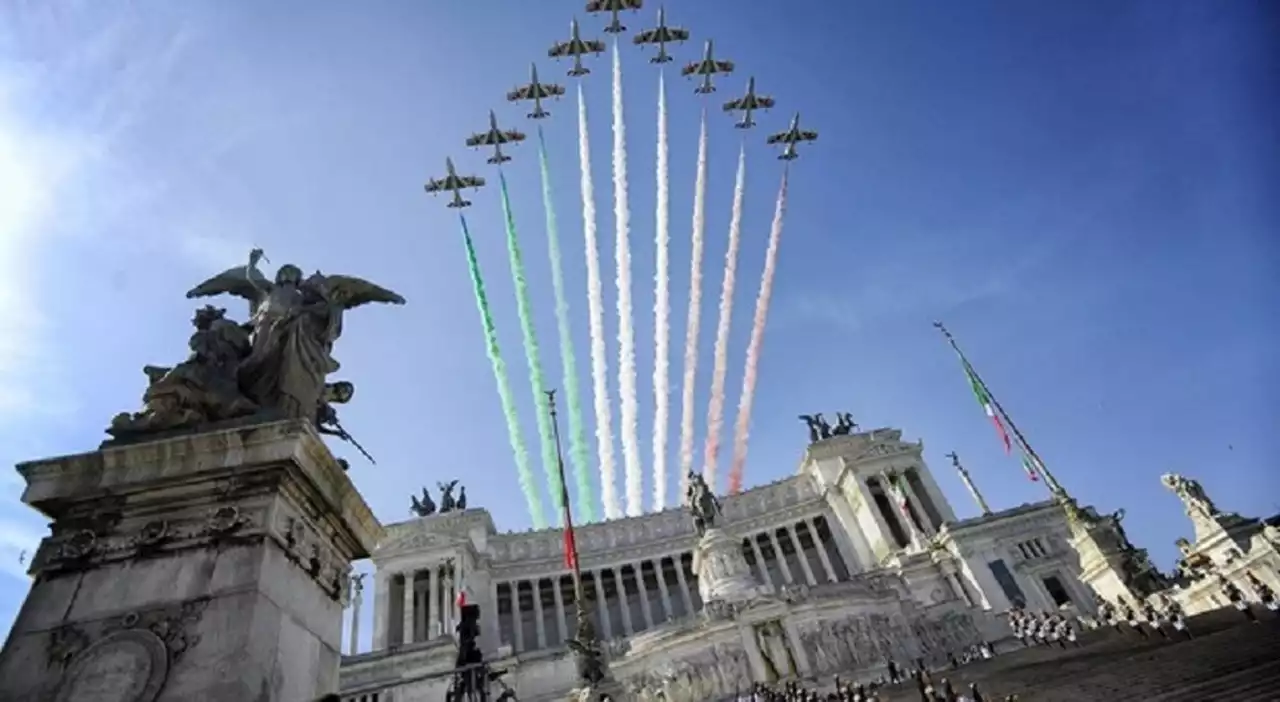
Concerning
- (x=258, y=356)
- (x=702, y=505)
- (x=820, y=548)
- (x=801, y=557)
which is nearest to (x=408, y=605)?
(x=702, y=505)

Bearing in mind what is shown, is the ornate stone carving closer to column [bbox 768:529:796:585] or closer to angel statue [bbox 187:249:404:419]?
angel statue [bbox 187:249:404:419]

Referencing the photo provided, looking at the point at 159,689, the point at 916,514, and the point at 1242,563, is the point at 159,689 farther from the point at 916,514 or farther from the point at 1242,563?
the point at 916,514

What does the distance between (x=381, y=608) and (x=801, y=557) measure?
36587 mm

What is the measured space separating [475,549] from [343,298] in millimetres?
51770

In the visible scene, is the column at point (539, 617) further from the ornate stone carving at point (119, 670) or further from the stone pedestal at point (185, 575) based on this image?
the ornate stone carving at point (119, 670)

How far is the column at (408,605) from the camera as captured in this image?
48728mm

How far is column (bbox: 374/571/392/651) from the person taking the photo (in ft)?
161

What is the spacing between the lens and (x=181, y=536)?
15.7ft

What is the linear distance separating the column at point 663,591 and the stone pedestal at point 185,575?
55123 millimetres

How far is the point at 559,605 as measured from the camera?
5531 centimetres

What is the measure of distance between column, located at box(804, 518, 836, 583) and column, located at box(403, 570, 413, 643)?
35807mm

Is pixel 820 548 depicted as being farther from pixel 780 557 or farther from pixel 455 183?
pixel 455 183

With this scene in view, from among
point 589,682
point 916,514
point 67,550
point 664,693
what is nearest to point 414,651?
point 664,693

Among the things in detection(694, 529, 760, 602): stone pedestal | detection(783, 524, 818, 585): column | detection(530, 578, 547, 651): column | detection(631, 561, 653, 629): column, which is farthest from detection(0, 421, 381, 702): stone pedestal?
detection(783, 524, 818, 585): column
